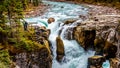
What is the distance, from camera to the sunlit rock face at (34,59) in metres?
30.1

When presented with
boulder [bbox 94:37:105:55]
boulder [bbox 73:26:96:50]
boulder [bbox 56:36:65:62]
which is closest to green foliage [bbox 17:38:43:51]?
boulder [bbox 56:36:65:62]

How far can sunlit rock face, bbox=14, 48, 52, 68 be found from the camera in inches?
1185

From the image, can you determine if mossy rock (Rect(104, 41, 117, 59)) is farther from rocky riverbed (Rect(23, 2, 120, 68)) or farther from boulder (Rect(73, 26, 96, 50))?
boulder (Rect(73, 26, 96, 50))

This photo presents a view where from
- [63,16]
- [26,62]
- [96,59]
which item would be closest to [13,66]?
[26,62]

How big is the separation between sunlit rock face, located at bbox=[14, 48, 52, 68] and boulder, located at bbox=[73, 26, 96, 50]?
20.8ft

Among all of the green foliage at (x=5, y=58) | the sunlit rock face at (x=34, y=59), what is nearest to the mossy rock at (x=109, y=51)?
the sunlit rock face at (x=34, y=59)

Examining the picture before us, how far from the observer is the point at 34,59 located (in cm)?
3134

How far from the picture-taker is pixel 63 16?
50625 millimetres

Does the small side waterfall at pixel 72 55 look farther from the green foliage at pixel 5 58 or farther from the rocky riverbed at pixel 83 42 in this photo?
the green foliage at pixel 5 58

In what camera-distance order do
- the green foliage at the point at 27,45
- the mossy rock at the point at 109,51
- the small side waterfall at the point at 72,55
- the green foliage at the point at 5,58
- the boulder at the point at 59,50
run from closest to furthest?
1. the green foliage at the point at 5,58
2. the green foliage at the point at 27,45
3. the mossy rock at the point at 109,51
4. the small side waterfall at the point at 72,55
5. the boulder at the point at 59,50

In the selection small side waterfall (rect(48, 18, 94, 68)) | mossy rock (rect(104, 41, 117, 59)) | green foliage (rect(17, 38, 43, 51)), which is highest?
green foliage (rect(17, 38, 43, 51))

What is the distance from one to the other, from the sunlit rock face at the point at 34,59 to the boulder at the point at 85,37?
6.33m

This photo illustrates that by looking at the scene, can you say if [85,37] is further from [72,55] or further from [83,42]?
[72,55]

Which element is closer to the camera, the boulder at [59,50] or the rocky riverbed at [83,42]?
the rocky riverbed at [83,42]
